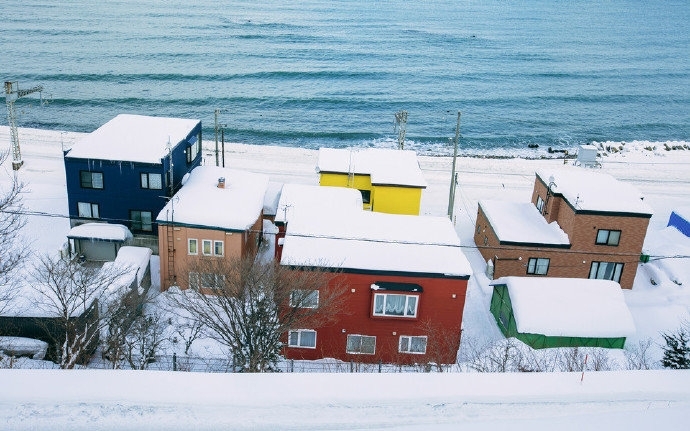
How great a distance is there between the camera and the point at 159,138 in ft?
101

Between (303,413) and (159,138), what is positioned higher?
(303,413)

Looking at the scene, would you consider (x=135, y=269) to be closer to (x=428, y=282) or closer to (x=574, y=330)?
(x=428, y=282)

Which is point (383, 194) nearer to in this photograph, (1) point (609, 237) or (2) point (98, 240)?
(1) point (609, 237)

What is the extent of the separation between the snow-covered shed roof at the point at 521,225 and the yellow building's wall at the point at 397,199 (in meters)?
3.53

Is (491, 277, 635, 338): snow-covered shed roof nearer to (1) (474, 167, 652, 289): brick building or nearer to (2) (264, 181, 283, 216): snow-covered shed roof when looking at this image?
(1) (474, 167, 652, 289): brick building

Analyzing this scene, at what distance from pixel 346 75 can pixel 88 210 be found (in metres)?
56.1

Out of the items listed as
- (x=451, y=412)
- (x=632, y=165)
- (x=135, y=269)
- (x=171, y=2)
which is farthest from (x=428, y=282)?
(x=171, y=2)

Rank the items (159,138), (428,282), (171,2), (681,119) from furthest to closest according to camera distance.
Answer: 1. (171,2)
2. (681,119)
3. (159,138)
4. (428,282)

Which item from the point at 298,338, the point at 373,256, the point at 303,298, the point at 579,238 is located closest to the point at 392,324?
the point at 373,256

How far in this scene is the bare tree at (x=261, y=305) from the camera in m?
17.5

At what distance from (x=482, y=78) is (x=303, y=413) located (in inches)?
3267

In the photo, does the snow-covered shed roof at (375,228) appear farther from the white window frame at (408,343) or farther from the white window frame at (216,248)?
the white window frame at (408,343)

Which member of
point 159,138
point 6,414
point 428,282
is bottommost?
point 428,282

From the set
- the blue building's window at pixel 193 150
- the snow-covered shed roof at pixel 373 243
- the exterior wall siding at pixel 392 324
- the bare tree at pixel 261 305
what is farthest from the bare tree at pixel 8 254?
the exterior wall siding at pixel 392 324
